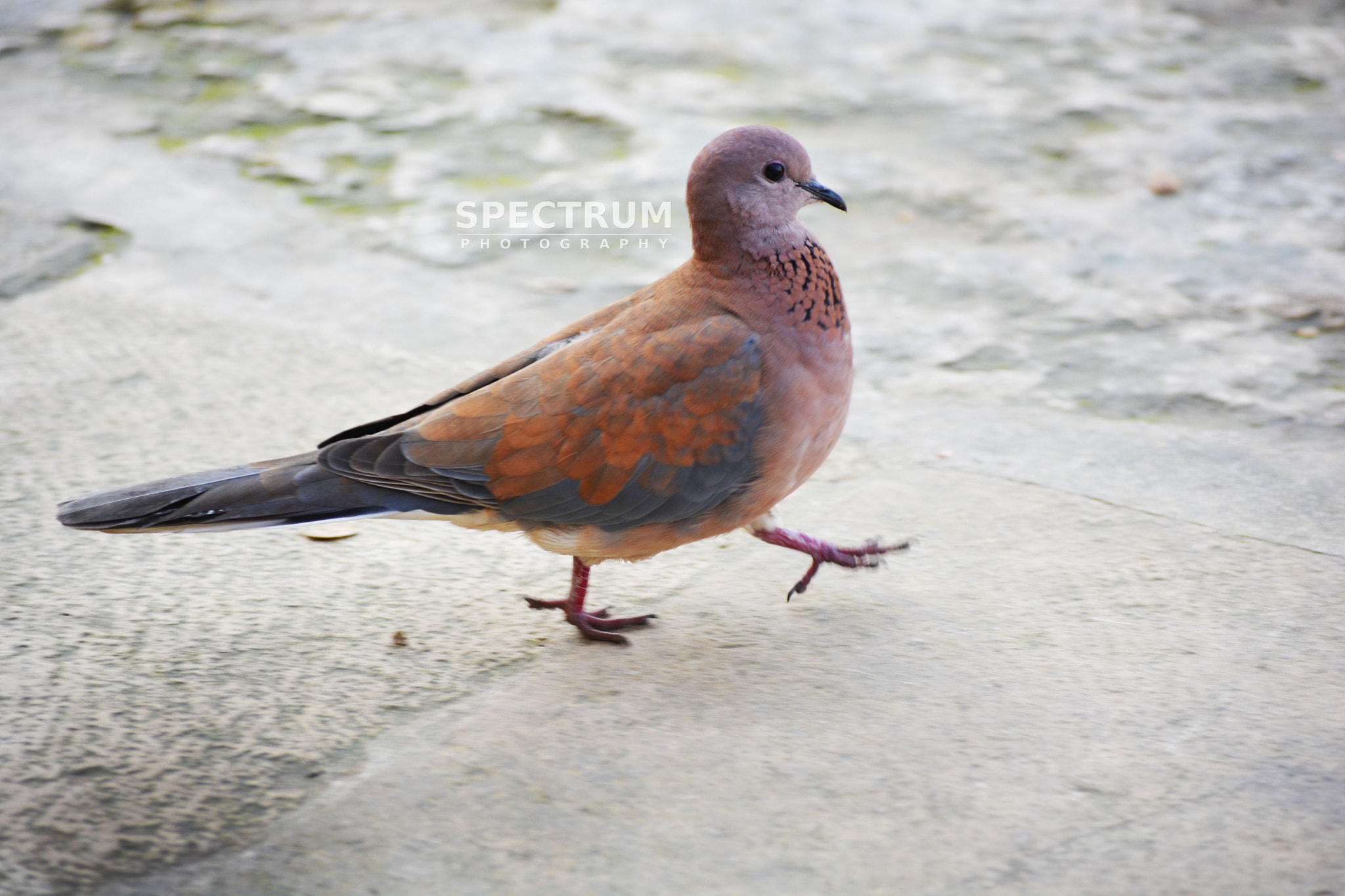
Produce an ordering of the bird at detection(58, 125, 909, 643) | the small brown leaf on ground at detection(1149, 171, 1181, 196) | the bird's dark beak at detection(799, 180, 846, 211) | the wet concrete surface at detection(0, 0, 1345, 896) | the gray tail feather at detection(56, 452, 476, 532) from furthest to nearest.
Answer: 1. the small brown leaf on ground at detection(1149, 171, 1181, 196)
2. the bird's dark beak at detection(799, 180, 846, 211)
3. the bird at detection(58, 125, 909, 643)
4. the gray tail feather at detection(56, 452, 476, 532)
5. the wet concrete surface at detection(0, 0, 1345, 896)

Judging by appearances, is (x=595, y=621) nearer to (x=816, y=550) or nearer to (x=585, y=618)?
(x=585, y=618)

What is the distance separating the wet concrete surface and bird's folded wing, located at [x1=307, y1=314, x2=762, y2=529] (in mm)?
353

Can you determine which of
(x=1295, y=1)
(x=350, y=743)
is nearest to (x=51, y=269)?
(x=350, y=743)

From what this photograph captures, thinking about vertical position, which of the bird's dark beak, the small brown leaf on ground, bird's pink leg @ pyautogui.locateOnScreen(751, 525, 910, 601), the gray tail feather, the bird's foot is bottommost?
the bird's foot

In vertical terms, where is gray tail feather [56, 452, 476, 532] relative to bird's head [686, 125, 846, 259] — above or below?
below

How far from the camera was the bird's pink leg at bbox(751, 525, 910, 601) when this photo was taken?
2658 millimetres

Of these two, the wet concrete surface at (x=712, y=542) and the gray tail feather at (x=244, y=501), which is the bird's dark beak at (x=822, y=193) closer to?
the wet concrete surface at (x=712, y=542)

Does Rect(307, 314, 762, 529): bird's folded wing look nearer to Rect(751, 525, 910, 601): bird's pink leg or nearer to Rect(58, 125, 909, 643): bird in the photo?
Rect(58, 125, 909, 643): bird

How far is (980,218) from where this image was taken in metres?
4.65

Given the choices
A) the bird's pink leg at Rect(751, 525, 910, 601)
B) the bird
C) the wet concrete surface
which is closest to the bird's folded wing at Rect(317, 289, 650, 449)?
the bird

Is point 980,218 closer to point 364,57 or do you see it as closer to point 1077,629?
point 1077,629

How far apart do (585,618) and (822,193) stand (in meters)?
1.09

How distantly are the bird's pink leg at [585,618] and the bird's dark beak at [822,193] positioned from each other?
981mm

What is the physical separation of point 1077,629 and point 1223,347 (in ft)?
5.47
